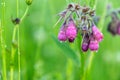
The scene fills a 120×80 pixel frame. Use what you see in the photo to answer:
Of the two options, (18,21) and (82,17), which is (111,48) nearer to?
(82,17)

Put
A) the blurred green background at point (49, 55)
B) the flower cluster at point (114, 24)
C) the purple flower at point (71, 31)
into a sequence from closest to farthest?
the purple flower at point (71, 31), the flower cluster at point (114, 24), the blurred green background at point (49, 55)

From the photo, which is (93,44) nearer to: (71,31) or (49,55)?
(71,31)

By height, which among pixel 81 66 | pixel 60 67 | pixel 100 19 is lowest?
pixel 60 67

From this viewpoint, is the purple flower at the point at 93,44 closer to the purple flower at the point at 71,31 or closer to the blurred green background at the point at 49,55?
the purple flower at the point at 71,31

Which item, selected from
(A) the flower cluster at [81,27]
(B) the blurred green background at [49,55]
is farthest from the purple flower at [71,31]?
(B) the blurred green background at [49,55]

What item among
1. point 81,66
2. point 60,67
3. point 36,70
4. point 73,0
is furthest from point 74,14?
point 60,67

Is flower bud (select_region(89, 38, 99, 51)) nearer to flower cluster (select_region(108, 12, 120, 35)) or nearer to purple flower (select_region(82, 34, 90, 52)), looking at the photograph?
purple flower (select_region(82, 34, 90, 52))

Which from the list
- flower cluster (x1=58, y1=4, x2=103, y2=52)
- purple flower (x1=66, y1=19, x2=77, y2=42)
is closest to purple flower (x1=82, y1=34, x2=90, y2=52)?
flower cluster (x1=58, y1=4, x2=103, y2=52)

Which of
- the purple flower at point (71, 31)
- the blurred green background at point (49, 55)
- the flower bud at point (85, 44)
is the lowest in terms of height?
the blurred green background at point (49, 55)
